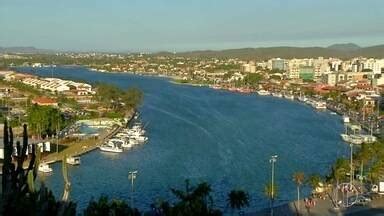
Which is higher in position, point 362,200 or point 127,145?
point 362,200

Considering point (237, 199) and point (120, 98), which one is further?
point (120, 98)

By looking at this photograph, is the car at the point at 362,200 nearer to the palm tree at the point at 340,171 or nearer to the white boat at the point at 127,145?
the palm tree at the point at 340,171

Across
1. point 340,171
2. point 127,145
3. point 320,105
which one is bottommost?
point 320,105

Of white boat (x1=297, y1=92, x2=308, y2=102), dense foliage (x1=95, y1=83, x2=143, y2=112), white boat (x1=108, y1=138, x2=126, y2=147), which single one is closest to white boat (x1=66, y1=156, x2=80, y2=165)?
white boat (x1=108, y1=138, x2=126, y2=147)

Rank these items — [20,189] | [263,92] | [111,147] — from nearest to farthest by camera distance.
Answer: [20,189] < [111,147] < [263,92]

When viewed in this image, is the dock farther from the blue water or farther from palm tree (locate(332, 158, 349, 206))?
palm tree (locate(332, 158, 349, 206))

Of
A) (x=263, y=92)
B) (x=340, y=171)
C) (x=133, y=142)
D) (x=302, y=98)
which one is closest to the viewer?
(x=340, y=171)

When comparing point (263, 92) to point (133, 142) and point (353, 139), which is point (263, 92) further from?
point (133, 142)

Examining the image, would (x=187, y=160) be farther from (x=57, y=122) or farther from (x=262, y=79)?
(x=262, y=79)

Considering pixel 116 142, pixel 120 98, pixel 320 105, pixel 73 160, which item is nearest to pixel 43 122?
pixel 116 142

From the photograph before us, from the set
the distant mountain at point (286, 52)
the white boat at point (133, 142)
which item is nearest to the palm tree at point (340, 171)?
the white boat at point (133, 142)
